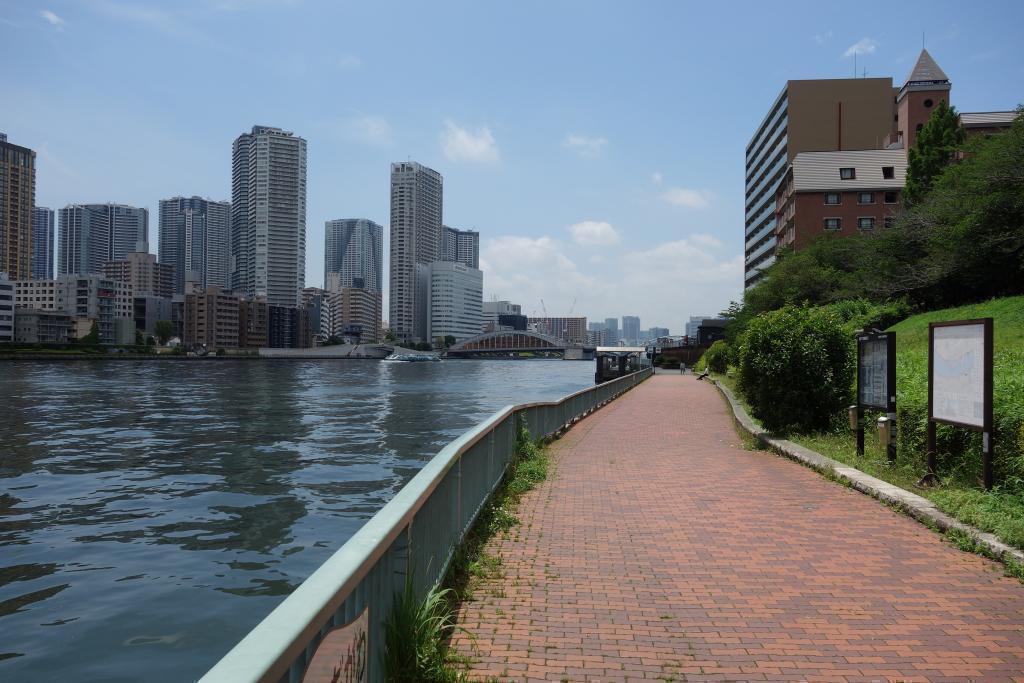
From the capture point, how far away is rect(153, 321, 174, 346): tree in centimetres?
17171

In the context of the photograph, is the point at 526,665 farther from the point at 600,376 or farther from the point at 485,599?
the point at 600,376

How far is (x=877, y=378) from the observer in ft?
38.8

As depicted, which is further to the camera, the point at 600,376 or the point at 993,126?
the point at 993,126

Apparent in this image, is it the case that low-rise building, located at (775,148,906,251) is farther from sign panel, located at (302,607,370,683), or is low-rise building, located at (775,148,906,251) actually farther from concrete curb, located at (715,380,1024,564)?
sign panel, located at (302,607,370,683)

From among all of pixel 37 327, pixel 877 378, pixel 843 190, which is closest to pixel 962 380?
pixel 877 378

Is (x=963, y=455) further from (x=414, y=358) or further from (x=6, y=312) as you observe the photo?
(x=414, y=358)

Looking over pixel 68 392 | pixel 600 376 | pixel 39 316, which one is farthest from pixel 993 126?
pixel 39 316

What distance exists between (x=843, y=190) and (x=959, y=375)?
74563 millimetres

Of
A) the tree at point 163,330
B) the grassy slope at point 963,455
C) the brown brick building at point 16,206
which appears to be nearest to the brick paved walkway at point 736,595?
the grassy slope at point 963,455

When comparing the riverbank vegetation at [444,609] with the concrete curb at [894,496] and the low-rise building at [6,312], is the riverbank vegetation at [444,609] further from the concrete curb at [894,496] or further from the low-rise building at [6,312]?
the low-rise building at [6,312]

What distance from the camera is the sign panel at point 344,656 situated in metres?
2.62

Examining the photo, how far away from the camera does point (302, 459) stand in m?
20.6

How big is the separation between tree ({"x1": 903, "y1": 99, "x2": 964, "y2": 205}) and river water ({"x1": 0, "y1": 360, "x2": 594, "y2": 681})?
4213 cm

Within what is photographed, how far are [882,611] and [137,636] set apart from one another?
693 centimetres
